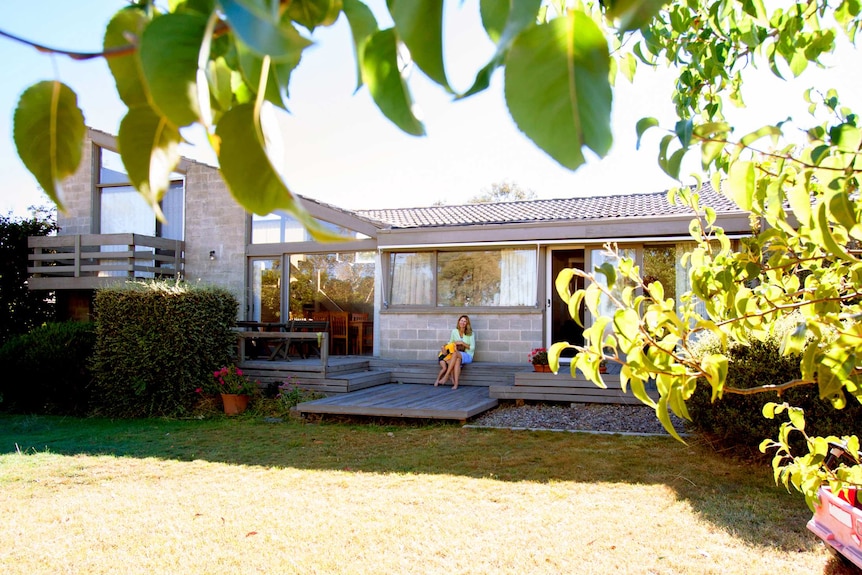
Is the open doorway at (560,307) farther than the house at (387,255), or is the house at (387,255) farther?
the open doorway at (560,307)

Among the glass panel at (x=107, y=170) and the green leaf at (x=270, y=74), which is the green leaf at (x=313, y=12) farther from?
the glass panel at (x=107, y=170)

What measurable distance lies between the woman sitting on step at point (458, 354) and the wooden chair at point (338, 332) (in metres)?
3.02

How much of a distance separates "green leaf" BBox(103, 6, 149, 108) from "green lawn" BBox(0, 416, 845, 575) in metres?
4.29

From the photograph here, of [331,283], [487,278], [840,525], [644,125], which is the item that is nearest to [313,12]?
[644,125]

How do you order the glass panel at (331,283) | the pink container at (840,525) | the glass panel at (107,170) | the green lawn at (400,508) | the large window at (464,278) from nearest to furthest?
1. the pink container at (840,525)
2. the green lawn at (400,508)
3. the large window at (464,278)
4. the glass panel at (331,283)
5. the glass panel at (107,170)

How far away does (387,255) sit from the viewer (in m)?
13.8

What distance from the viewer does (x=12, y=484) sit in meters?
6.56

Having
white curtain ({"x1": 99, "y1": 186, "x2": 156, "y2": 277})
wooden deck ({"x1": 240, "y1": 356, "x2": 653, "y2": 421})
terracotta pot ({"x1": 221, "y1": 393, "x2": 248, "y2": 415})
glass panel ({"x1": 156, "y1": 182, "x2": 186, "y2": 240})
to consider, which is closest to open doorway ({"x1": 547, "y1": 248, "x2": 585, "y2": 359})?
wooden deck ({"x1": 240, "y1": 356, "x2": 653, "y2": 421})

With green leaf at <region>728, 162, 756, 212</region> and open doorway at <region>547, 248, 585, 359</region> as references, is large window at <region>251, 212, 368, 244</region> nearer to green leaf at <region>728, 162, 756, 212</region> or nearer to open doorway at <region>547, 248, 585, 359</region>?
open doorway at <region>547, 248, 585, 359</region>

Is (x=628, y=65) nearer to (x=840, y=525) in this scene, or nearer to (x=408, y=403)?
(x=840, y=525)

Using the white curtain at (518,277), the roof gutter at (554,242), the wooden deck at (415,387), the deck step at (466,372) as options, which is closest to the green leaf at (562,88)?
the wooden deck at (415,387)

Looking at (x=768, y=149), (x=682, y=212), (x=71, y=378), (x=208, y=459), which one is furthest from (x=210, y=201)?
(x=768, y=149)

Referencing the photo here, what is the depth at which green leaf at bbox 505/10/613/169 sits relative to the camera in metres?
0.37

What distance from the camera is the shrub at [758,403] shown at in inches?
234
